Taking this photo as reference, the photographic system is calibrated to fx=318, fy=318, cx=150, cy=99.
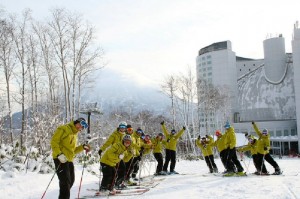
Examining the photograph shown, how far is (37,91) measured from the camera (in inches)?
1017

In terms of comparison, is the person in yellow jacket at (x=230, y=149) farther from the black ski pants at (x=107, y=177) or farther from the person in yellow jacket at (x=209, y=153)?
the black ski pants at (x=107, y=177)

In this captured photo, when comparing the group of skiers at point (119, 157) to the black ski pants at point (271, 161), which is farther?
the black ski pants at point (271, 161)

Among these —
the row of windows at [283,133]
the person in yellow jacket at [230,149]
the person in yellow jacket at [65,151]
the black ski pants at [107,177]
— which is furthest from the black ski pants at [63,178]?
the row of windows at [283,133]

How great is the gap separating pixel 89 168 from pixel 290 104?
67.6 metres

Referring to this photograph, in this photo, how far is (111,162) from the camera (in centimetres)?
778

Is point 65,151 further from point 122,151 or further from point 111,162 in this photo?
point 122,151

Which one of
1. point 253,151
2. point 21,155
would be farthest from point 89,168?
point 253,151

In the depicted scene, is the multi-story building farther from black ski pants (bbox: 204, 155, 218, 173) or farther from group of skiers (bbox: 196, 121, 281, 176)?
group of skiers (bbox: 196, 121, 281, 176)

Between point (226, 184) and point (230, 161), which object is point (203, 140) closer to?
point (230, 161)

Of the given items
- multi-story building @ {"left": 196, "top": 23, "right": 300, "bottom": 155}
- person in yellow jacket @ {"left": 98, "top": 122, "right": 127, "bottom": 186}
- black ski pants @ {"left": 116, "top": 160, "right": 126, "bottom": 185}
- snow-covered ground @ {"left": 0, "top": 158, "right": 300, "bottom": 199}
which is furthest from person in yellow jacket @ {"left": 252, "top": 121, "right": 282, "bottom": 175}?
multi-story building @ {"left": 196, "top": 23, "right": 300, "bottom": 155}

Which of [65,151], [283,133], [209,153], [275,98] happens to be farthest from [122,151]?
[275,98]

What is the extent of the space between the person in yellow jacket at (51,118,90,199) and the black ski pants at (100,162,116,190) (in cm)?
141

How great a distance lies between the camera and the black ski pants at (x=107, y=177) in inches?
300

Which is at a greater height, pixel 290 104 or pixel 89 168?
pixel 290 104
